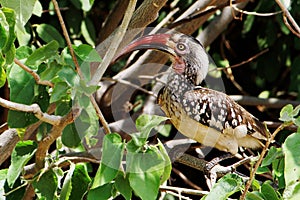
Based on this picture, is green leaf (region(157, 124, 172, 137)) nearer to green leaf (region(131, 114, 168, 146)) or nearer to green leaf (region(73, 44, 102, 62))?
green leaf (region(73, 44, 102, 62))

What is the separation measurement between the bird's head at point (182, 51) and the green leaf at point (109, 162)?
1.68 ft

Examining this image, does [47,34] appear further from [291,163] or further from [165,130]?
[291,163]

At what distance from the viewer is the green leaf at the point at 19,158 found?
1613 millimetres

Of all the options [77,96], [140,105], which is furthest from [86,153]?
[140,105]

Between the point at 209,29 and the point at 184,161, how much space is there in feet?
2.95

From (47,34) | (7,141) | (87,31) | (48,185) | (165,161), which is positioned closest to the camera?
(165,161)

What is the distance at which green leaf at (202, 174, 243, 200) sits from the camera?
1420 mm

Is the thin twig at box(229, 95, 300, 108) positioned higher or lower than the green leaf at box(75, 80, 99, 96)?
lower

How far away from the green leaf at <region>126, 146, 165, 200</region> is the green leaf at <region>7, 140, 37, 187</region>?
0.31 m

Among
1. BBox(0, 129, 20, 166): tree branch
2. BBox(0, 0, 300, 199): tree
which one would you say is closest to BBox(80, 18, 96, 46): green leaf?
BBox(0, 0, 300, 199): tree

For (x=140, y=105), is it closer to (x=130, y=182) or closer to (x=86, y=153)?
(x=86, y=153)

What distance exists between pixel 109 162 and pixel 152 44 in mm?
610

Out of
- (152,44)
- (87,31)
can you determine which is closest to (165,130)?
(87,31)

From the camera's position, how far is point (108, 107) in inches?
110
